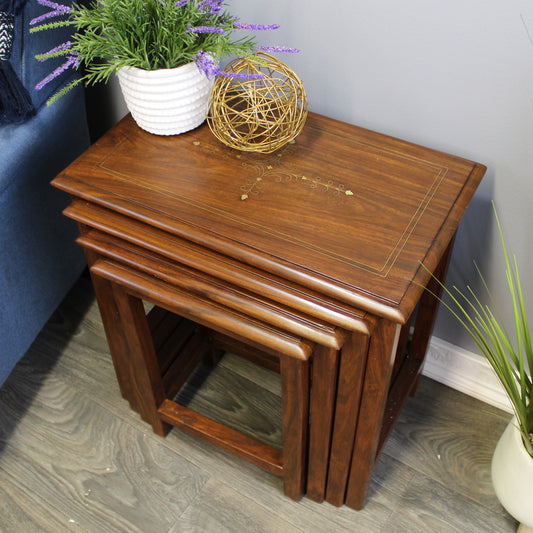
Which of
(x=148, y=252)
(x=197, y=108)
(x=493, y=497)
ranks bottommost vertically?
(x=493, y=497)

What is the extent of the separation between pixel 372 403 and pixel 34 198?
0.72m

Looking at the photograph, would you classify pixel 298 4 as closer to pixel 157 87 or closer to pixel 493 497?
pixel 157 87

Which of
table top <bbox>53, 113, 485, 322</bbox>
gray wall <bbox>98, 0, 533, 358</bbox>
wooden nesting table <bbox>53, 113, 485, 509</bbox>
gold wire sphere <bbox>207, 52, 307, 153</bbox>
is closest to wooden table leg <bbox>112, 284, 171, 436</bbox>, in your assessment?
wooden nesting table <bbox>53, 113, 485, 509</bbox>

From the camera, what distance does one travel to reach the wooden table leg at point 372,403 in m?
0.88

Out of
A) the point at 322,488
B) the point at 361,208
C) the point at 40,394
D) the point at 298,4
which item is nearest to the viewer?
the point at 361,208

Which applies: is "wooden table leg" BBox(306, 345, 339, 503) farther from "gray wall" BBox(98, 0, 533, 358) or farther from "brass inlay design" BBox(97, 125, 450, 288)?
"gray wall" BBox(98, 0, 533, 358)

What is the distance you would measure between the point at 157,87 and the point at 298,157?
0.79ft

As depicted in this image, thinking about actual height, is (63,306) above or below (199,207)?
below

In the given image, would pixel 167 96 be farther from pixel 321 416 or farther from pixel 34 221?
pixel 321 416

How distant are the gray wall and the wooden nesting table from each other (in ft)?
0.28

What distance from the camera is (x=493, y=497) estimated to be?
1.26 meters

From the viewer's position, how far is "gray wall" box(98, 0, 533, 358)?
96 centimetres

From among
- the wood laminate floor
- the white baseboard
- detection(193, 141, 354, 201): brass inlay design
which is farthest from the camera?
the white baseboard

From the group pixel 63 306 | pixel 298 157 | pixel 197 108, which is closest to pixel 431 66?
pixel 298 157
